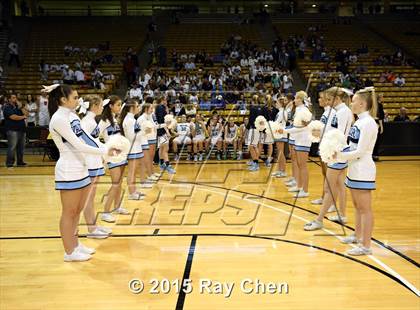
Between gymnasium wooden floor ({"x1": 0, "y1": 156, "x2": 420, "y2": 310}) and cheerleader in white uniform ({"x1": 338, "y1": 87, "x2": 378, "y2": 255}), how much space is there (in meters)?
0.55

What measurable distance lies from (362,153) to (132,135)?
9.76 feet

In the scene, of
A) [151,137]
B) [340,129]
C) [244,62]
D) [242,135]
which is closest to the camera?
[340,129]

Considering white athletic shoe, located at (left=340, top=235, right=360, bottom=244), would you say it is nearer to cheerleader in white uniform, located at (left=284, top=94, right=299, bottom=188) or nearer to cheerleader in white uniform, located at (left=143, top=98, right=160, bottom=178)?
cheerleader in white uniform, located at (left=284, top=94, right=299, bottom=188)

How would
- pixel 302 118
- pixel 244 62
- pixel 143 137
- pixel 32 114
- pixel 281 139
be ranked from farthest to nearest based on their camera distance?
pixel 244 62 < pixel 32 114 < pixel 281 139 < pixel 143 137 < pixel 302 118

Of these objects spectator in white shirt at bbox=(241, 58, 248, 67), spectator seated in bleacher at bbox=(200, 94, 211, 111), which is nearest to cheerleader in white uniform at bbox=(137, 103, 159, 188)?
spectator seated in bleacher at bbox=(200, 94, 211, 111)

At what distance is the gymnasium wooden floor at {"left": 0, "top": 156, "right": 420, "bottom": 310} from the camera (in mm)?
3209

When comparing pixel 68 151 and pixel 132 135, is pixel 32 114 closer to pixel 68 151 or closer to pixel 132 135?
pixel 132 135

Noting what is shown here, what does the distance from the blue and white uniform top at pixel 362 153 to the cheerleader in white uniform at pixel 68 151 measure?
6.81 feet

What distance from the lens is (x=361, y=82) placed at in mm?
13031

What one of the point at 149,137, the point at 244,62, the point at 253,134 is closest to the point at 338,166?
the point at 149,137

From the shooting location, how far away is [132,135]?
5.57 metres

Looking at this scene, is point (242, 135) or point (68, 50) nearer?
point (242, 135)

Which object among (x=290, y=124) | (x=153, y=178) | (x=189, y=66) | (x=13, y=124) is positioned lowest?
(x=153, y=178)

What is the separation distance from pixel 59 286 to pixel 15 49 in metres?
14.3
